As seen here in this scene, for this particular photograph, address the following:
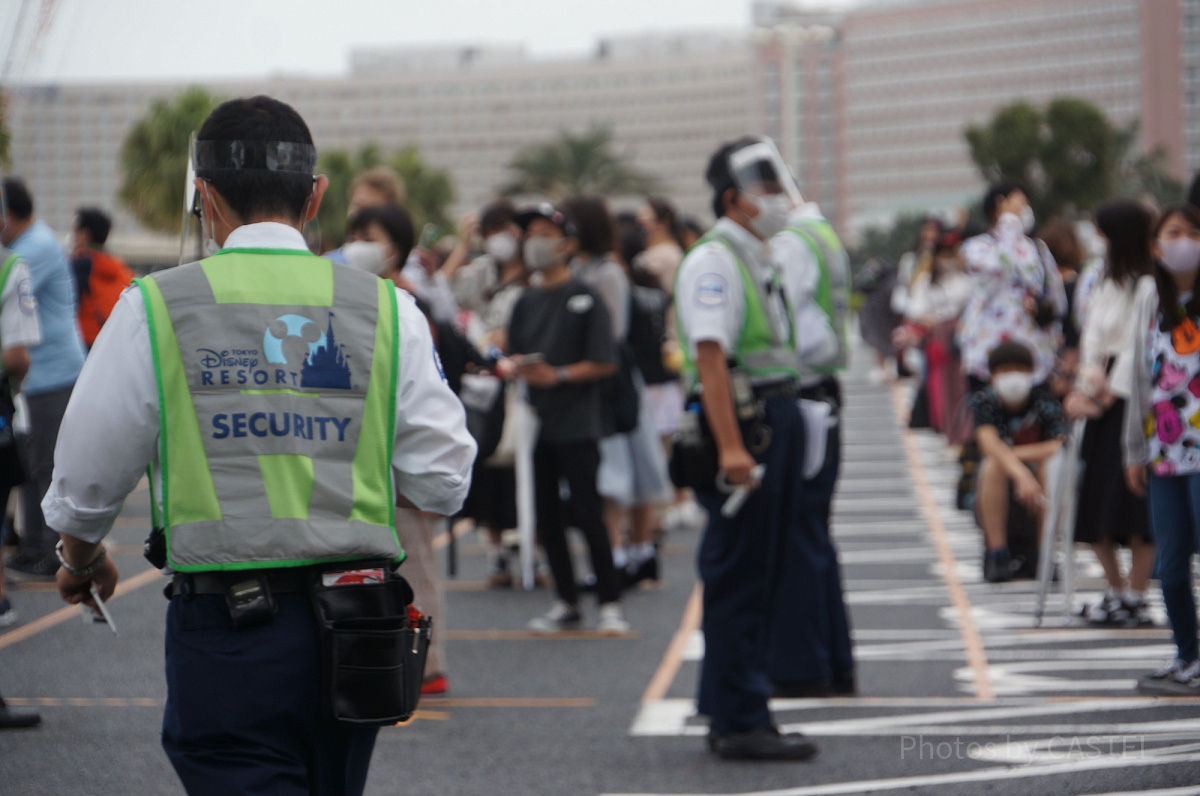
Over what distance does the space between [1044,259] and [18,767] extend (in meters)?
6.63

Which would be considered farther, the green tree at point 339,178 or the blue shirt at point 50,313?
the green tree at point 339,178

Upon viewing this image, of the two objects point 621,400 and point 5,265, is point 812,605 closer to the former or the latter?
point 621,400

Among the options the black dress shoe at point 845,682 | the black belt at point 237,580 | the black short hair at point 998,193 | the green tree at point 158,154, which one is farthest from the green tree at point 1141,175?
the black belt at point 237,580

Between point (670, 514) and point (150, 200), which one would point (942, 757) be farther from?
point (150, 200)

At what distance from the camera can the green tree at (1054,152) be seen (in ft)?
168

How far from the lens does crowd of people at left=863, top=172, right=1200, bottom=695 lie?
17.6 ft

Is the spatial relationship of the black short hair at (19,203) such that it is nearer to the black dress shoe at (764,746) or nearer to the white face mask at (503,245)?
the white face mask at (503,245)

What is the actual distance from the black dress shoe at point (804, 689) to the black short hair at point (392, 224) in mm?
2341

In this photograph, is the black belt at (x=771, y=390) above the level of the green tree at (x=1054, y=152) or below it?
above

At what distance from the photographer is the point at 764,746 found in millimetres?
4824

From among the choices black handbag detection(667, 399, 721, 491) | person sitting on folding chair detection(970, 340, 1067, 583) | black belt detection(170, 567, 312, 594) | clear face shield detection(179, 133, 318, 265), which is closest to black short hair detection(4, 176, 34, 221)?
black handbag detection(667, 399, 721, 491)

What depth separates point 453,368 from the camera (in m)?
6.24

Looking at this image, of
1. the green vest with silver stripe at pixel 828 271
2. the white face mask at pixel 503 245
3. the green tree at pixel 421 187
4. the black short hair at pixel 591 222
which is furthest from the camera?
the green tree at pixel 421 187

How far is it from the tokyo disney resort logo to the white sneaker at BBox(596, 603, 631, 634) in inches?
186
